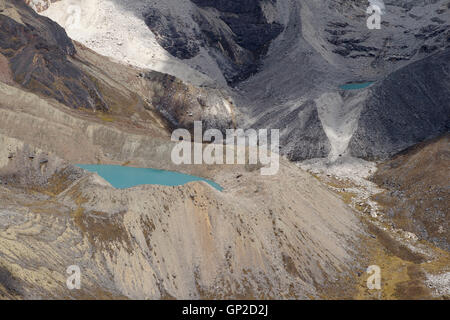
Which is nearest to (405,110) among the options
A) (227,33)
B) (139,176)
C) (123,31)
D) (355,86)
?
(355,86)

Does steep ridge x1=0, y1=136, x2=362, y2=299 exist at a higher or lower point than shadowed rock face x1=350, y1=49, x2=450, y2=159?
lower

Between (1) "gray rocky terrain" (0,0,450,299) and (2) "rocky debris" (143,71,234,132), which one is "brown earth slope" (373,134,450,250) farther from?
(2) "rocky debris" (143,71,234,132)

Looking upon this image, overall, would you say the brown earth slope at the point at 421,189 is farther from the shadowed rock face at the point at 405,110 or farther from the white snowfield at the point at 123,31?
the white snowfield at the point at 123,31

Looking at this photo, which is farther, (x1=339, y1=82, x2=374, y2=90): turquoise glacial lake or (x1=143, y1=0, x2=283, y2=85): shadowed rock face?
(x1=143, y1=0, x2=283, y2=85): shadowed rock face

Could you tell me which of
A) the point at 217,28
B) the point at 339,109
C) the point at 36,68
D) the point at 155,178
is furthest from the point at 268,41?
the point at 155,178

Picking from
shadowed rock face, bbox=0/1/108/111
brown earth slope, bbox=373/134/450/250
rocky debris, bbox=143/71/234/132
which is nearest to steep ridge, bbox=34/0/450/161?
rocky debris, bbox=143/71/234/132

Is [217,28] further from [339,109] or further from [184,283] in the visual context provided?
[184,283]
